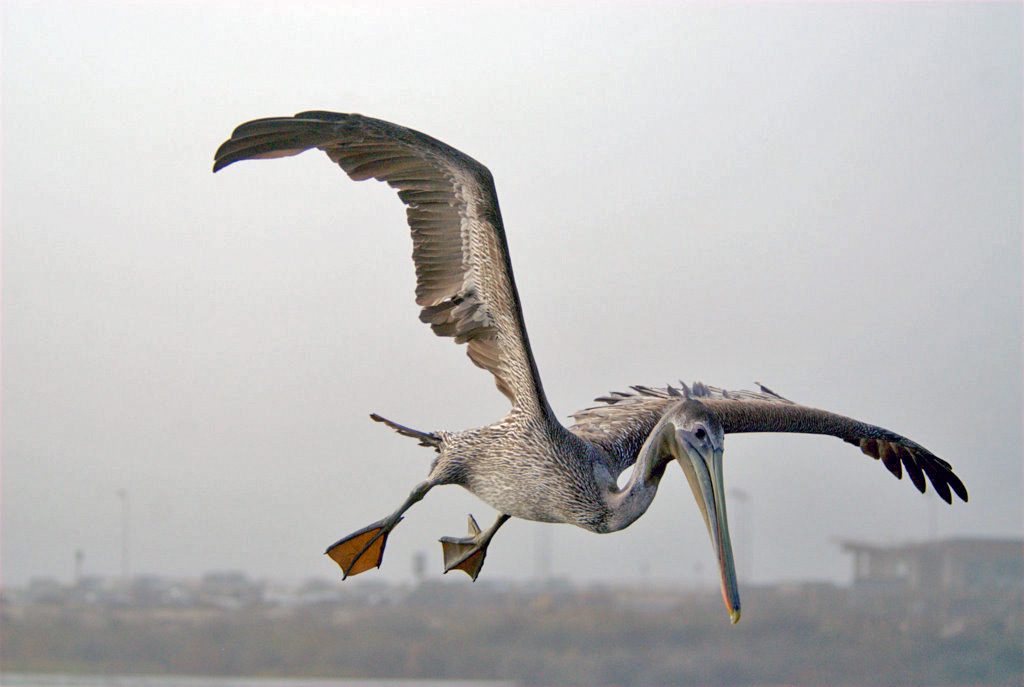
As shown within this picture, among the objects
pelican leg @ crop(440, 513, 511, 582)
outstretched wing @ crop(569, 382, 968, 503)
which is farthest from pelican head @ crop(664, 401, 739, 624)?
pelican leg @ crop(440, 513, 511, 582)

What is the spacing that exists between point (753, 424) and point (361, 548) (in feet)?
11.4

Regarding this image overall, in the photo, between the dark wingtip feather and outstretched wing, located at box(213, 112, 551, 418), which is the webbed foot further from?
the dark wingtip feather

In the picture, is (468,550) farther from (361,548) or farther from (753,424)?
(753,424)

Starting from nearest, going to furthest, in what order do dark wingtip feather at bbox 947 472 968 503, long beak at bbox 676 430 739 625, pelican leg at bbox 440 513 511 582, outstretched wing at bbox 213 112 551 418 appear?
long beak at bbox 676 430 739 625, outstretched wing at bbox 213 112 551 418, pelican leg at bbox 440 513 511 582, dark wingtip feather at bbox 947 472 968 503

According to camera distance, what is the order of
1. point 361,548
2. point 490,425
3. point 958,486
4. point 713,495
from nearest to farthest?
point 713,495 → point 490,425 → point 361,548 → point 958,486

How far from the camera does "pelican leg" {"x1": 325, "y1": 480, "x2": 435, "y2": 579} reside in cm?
908

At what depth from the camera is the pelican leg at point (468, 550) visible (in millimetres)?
9562

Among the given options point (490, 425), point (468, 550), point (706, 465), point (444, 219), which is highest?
point (444, 219)

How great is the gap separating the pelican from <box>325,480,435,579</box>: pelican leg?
1 cm

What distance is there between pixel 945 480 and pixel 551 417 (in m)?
5.07

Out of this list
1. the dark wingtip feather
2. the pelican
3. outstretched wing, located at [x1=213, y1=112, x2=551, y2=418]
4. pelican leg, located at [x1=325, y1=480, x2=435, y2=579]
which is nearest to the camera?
the pelican

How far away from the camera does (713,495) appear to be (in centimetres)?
691

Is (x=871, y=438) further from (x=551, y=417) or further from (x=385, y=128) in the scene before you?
(x=385, y=128)

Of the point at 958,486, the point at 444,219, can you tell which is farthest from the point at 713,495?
the point at 958,486
